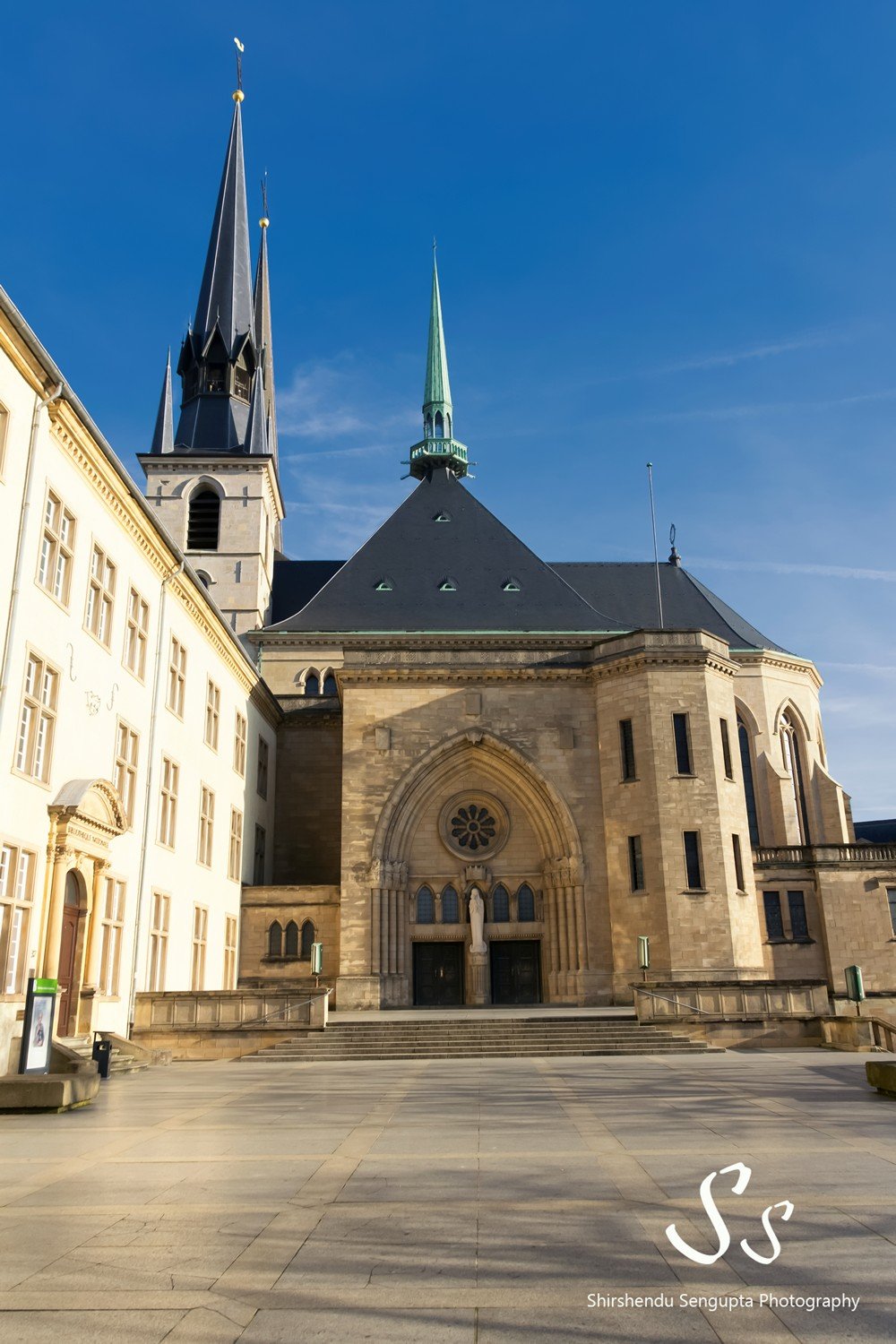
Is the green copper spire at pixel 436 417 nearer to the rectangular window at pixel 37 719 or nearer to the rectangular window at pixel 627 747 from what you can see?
the rectangular window at pixel 627 747

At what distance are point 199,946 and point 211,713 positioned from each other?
644 cm

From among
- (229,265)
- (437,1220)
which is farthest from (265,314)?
(437,1220)

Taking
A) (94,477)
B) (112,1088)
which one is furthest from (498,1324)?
(94,477)

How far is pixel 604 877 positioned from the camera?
32000mm

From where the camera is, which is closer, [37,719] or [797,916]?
[37,719]

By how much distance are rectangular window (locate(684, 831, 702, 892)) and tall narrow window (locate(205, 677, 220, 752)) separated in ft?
46.5

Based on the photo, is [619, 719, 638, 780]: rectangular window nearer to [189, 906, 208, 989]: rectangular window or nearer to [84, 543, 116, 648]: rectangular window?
[189, 906, 208, 989]: rectangular window

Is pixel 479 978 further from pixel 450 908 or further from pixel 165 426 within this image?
pixel 165 426

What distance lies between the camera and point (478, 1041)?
22.3m

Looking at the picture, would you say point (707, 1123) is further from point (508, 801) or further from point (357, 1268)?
point (508, 801)

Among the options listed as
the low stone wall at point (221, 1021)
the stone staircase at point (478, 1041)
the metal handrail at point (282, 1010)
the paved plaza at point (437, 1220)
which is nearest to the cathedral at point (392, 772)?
the low stone wall at point (221, 1021)

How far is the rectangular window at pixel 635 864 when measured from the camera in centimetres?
3123

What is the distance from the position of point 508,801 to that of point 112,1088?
19.7 meters

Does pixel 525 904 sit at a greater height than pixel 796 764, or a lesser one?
lesser
